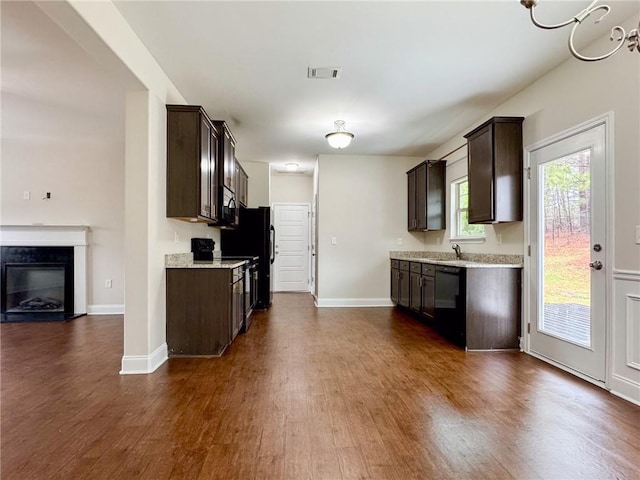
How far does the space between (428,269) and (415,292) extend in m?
0.59

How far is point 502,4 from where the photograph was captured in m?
2.31

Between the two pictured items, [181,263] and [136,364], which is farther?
[181,263]

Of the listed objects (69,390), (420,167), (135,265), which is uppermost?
(420,167)

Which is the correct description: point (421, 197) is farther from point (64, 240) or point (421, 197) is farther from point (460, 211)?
point (64, 240)

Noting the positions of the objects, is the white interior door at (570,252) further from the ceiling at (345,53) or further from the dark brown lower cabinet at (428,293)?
the dark brown lower cabinet at (428,293)

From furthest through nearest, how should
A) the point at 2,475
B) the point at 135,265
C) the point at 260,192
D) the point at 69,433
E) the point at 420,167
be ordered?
the point at 260,192, the point at 420,167, the point at 135,265, the point at 69,433, the point at 2,475

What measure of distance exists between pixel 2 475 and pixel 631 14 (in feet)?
14.9

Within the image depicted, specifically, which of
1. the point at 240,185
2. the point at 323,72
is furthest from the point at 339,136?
the point at 240,185

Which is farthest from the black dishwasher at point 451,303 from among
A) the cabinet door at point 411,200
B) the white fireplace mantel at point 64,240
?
the white fireplace mantel at point 64,240

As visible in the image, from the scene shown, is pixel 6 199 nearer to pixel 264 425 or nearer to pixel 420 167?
pixel 264 425

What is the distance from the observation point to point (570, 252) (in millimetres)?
2982

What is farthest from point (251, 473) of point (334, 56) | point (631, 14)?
point (631, 14)

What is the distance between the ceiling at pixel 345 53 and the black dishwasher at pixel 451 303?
191cm

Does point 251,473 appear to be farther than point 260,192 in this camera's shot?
No
